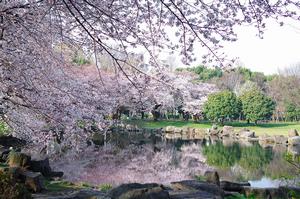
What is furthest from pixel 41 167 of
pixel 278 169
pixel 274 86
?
pixel 274 86

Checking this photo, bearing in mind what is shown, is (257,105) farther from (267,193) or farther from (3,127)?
(267,193)

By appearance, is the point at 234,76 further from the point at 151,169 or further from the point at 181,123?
the point at 151,169

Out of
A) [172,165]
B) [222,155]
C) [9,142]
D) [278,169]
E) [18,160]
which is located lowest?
[278,169]

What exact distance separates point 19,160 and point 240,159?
12236mm

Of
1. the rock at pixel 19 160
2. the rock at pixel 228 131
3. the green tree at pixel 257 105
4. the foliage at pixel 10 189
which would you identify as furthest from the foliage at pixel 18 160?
the green tree at pixel 257 105

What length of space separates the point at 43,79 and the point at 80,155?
12.2m

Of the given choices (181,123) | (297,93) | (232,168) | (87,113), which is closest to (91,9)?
(87,113)

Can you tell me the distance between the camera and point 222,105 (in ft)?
142

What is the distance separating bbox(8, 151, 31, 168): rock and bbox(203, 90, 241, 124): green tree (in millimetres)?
33941

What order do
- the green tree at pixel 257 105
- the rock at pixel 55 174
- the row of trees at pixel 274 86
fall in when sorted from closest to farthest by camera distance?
1. the rock at pixel 55 174
2. the green tree at pixel 257 105
3. the row of trees at pixel 274 86

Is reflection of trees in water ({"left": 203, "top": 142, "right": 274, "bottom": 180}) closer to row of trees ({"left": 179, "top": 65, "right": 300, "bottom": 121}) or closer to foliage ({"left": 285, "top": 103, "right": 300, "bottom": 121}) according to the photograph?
row of trees ({"left": 179, "top": 65, "right": 300, "bottom": 121})

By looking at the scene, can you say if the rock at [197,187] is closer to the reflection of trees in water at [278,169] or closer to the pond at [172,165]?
the pond at [172,165]

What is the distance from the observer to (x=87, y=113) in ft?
27.0

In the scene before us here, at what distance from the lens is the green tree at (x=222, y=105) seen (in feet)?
142
